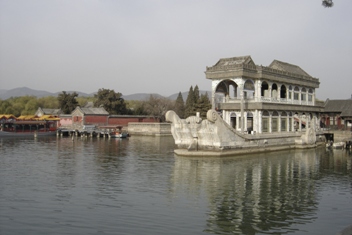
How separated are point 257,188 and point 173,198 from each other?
4354 millimetres

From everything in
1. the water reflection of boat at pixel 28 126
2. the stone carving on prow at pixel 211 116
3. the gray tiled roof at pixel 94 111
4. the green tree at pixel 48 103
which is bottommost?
the water reflection of boat at pixel 28 126

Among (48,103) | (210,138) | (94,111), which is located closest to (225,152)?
(210,138)

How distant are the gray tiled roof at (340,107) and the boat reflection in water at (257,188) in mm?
21937

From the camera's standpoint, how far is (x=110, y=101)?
233 feet

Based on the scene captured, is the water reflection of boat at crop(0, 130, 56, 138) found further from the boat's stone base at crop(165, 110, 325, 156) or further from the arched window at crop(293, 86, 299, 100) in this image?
the arched window at crop(293, 86, 299, 100)

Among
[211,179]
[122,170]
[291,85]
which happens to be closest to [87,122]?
[291,85]

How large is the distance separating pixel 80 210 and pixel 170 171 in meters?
9.04

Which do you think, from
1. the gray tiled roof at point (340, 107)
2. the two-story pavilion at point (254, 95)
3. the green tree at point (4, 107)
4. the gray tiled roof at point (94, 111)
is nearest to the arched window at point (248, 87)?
the two-story pavilion at point (254, 95)

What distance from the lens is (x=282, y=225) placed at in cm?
1088

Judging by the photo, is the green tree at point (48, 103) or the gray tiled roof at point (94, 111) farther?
the green tree at point (48, 103)

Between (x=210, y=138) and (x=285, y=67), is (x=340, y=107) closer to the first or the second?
(x=285, y=67)

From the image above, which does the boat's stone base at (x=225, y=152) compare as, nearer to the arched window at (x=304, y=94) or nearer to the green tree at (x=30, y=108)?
the arched window at (x=304, y=94)

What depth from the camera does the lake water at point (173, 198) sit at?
422 inches

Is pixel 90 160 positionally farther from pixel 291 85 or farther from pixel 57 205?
pixel 291 85
